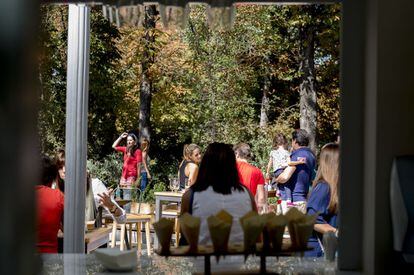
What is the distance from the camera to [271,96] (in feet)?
60.3

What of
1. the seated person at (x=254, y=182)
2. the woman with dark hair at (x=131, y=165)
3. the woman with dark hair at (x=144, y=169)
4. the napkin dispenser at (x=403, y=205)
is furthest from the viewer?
the woman with dark hair at (x=144, y=169)

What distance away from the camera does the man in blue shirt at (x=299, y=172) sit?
6.81m

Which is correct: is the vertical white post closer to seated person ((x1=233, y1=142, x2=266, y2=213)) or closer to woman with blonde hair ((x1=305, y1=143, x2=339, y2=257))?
seated person ((x1=233, y1=142, x2=266, y2=213))

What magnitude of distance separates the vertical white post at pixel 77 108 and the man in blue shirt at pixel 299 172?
7.48 ft

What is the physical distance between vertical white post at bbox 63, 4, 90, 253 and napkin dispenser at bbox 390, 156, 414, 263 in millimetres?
2829

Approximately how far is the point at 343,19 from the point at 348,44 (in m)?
0.14

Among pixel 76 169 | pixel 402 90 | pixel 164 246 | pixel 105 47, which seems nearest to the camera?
pixel 164 246

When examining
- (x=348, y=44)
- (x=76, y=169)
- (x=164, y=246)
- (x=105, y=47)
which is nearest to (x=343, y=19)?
(x=348, y=44)

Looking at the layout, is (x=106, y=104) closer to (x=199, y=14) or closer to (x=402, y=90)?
(x=199, y=14)

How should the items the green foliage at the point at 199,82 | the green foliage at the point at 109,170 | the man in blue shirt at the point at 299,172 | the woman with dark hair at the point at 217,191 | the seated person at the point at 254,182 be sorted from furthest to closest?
the green foliage at the point at 199,82
the green foliage at the point at 109,170
the man in blue shirt at the point at 299,172
the seated person at the point at 254,182
the woman with dark hair at the point at 217,191

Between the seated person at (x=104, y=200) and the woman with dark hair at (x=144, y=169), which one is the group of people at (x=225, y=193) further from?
the woman with dark hair at (x=144, y=169)

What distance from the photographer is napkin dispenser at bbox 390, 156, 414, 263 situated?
2.88 meters

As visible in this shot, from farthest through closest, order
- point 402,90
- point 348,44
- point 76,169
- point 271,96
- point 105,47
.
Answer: point 271,96 < point 105,47 < point 76,169 < point 348,44 < point 402,90

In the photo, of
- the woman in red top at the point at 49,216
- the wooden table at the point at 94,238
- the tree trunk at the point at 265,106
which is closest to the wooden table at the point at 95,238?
the wooden table at the point at 94,238
